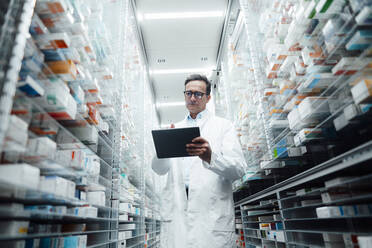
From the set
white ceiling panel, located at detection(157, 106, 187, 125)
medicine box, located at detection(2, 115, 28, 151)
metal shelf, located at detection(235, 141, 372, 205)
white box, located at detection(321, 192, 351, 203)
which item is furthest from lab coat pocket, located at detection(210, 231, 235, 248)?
white ceiling panel, located at detection(157, 106, 187, 125)

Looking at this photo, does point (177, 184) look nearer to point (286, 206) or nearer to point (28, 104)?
point (286, 206)

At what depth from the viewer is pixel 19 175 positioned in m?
0.75

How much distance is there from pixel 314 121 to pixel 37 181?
56.1 inches

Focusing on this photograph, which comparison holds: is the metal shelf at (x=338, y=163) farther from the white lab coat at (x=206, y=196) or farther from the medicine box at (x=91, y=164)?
the medicine box at (x=91, y=164)

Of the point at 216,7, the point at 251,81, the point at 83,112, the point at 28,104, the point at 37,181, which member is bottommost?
the point at 37,181

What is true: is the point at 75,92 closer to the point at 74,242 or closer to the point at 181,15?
the point at 74,242

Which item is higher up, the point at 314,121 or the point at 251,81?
the point at 251,81

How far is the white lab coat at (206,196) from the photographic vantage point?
5.21ft

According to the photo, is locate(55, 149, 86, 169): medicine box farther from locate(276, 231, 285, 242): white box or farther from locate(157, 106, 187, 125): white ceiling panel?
locate(157, 106, 187, 125): white ceiling panel

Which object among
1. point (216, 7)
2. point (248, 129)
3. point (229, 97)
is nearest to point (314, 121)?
point (248, 129)

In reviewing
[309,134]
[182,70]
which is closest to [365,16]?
[309,134]

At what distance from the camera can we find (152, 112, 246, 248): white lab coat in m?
1.59

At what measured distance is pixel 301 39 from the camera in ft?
5.19

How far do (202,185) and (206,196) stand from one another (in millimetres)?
81
